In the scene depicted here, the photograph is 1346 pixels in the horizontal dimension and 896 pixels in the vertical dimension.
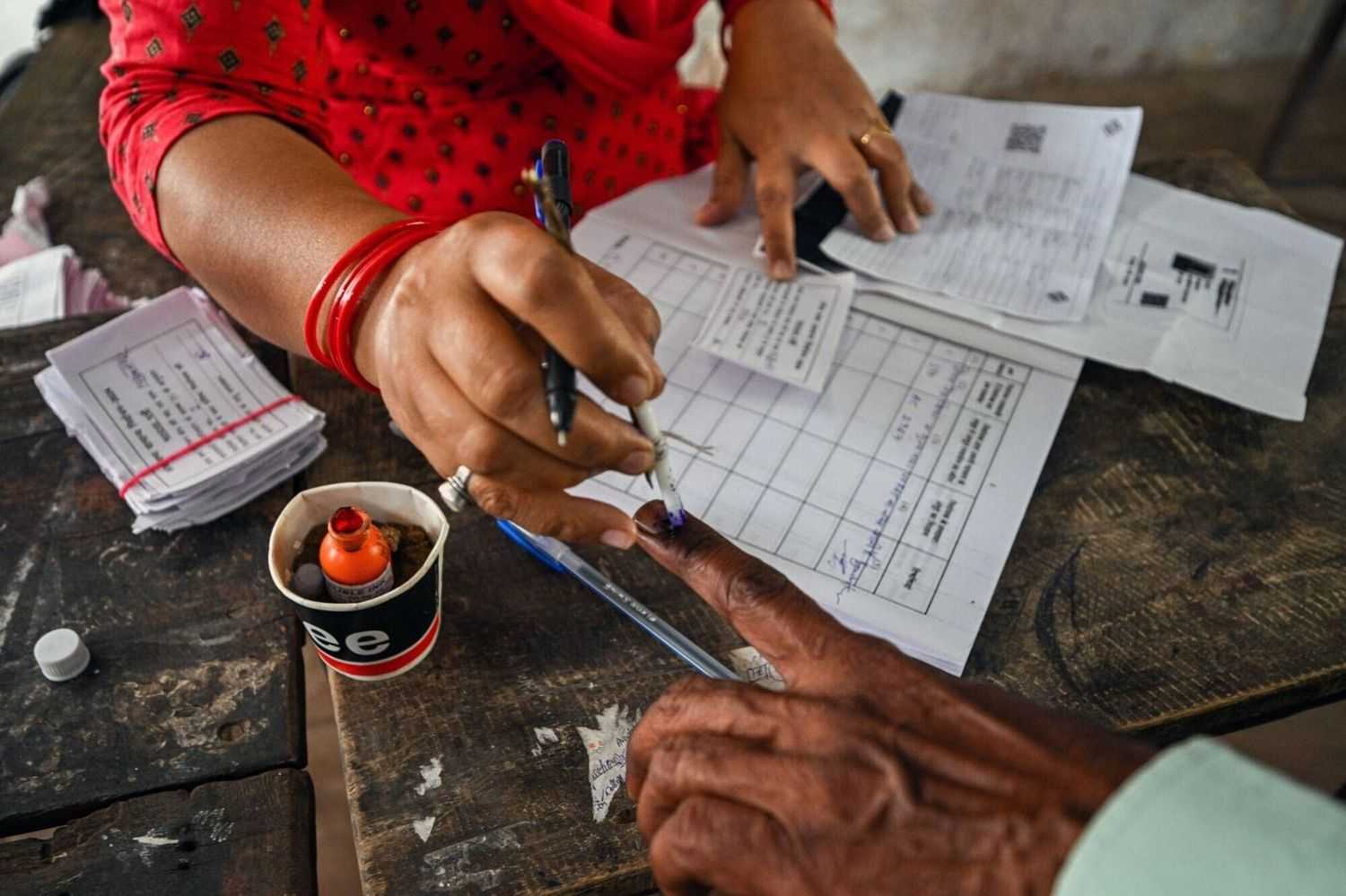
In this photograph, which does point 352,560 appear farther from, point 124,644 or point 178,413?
point 178,413

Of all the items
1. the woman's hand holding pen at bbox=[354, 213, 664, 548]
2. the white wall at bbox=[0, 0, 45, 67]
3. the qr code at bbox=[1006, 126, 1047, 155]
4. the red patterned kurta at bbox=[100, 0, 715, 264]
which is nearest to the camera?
the woman's hand holding pen at bbox=[354, 213, 664, 548]

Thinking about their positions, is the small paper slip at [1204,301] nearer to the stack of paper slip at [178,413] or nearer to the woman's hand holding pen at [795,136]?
the woman's hand holding pen at [795,136]

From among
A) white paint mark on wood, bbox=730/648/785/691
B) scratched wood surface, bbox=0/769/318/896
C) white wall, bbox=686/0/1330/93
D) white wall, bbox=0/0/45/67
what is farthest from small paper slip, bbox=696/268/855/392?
white wall, bbox=0/0/45/67

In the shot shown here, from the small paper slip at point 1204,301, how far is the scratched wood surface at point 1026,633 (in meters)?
0.05

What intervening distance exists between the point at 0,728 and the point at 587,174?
86 centimetres

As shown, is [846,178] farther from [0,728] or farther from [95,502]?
[0,728]

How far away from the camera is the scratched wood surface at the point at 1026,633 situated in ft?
2.16

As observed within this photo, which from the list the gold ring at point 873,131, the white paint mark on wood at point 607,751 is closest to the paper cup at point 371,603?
the white paint mark on wood at point 607,751

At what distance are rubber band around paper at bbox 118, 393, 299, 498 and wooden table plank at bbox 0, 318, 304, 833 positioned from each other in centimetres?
3

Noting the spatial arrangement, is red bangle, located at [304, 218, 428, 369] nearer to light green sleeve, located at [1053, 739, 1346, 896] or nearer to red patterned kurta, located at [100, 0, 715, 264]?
red patterned kurta, located at [100, 0, 715, 264]

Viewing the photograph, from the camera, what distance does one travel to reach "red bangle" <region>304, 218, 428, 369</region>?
27.9 inches

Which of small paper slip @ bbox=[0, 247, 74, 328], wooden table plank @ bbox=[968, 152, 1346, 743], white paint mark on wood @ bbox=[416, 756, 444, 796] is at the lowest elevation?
white paint mark on wood @ bbox=[416, 756, 444, 796]

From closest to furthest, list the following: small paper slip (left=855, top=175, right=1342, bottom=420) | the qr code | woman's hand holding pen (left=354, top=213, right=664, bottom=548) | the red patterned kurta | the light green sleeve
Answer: the light green sleeve
woman's hand holding pen (left=354, top=213, right=664, bottom=548)
the red patterned kurta
small paper slip (left=855, top=175, right=1342, bottom=420)
the qr code

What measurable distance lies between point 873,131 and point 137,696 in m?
0.96
